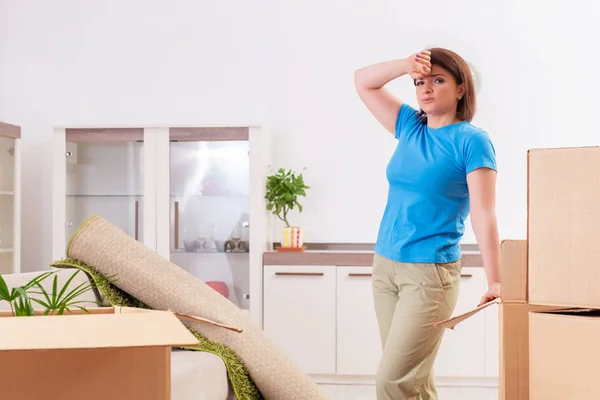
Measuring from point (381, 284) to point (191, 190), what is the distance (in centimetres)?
276

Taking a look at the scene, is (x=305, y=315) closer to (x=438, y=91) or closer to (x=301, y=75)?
(x=301, y=75)

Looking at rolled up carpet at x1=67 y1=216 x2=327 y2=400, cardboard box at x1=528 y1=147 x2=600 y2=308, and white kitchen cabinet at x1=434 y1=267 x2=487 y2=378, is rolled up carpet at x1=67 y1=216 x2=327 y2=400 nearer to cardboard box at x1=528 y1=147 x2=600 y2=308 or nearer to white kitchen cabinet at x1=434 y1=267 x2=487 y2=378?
cardboard box at x1=528 y1=147 x2=600 y2=308

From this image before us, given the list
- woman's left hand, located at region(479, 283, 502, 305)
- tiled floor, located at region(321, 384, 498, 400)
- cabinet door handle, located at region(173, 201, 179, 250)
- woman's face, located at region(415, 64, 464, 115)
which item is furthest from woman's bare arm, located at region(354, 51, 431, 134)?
cabinet door handle, located at region(173, 201, 179, 250)

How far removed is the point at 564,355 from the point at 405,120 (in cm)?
124

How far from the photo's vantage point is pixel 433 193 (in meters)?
2.25

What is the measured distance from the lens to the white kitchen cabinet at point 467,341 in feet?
14.8

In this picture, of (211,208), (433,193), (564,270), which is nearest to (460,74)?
(433,193)

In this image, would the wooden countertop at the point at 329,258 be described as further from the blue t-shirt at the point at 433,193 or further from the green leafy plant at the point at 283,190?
the blue t-shirt at the point at 433,193

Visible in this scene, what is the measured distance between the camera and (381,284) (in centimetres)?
232

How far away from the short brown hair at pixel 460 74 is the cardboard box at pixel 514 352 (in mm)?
963

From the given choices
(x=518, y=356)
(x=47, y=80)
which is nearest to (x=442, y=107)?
(x=518, y=356)

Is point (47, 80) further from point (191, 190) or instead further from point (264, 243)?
point (264, 243)

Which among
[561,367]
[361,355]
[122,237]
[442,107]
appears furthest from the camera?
[361,355]

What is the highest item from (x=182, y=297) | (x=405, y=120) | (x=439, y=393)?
(x=405, y=120)
